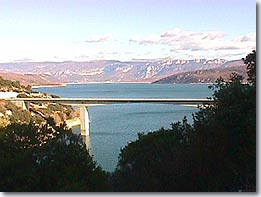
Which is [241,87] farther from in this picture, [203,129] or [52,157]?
[52,157]

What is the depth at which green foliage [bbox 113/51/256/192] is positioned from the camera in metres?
2.90

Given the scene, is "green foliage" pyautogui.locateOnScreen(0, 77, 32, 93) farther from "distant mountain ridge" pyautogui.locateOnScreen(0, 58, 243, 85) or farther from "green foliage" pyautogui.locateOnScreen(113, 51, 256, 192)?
"green foliage" pyautogui.locateOnScreen(113, 51, 256, 192)

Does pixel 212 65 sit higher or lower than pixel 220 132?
higher

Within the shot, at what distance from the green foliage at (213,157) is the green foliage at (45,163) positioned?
0.22m

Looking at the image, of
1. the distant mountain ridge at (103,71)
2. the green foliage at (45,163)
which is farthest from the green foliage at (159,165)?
the distant mountain ridge at (103,71)

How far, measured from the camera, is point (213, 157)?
9.79 ft

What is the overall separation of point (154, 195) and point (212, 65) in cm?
248

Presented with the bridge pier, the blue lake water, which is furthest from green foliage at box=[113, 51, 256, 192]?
the bridge pier

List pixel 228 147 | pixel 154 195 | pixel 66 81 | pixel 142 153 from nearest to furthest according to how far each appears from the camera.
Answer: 1. pixel 154 195
2. pixel 228 147
3. pixel 142 153
4. pixel 66 81

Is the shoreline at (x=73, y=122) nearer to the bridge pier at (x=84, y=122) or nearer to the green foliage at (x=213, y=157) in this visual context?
the bridge pier at (x=84, y=122)

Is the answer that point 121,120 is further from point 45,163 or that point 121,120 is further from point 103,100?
point 45,163

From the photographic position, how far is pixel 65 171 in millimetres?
3084

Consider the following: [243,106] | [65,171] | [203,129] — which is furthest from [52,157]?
[243,106]

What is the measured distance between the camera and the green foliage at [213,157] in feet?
9.50
